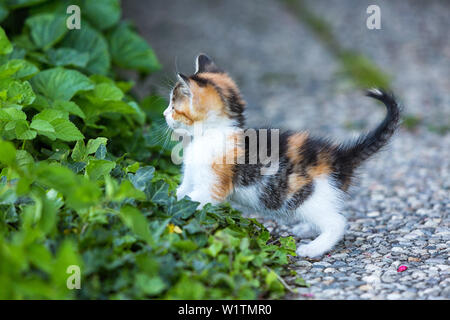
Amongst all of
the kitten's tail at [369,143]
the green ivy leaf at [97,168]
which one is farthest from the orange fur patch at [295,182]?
the green ivy leaf at [97,168]

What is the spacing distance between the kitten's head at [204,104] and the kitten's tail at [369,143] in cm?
69

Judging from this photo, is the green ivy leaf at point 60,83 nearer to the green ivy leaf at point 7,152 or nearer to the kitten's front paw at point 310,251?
the green ivy leaf at point 7,152

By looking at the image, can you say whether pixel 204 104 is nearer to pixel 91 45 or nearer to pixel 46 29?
pixel 91 45

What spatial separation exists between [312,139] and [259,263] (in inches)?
42.1

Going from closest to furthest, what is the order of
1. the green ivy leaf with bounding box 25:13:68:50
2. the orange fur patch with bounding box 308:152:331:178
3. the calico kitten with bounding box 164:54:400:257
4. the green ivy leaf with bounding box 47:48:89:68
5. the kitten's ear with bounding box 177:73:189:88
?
the kitten's ear with bounding box 177:73:189:88 < the calico kitten with bounding box 164:54:400:257 < the orange fur patch with bounding box 308:152:331:178 < the green ivy leaf with bounding box 47:48:89:68 < the green ivy leaf with bounding box 25:13:68:50

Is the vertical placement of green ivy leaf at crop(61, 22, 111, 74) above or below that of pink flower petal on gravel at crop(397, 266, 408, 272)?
above

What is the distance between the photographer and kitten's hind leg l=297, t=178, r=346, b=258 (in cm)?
339

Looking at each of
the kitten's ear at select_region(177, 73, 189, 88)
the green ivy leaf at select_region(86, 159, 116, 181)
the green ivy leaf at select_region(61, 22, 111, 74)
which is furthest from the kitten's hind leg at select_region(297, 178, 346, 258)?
the green ivy leaf at select_region(61, 22, 111, 74)

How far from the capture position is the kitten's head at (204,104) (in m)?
3.40

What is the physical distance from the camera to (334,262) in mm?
3316

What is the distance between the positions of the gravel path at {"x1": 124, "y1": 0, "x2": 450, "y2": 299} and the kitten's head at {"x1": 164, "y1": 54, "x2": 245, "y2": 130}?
94cm

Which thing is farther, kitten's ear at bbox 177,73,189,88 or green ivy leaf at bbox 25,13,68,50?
green ivy leaf at bbox 25,13,68,50

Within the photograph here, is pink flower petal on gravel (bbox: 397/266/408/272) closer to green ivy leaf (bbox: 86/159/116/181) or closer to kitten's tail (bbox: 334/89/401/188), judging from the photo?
kitten's tail (bbox: 334/89/401/188)
